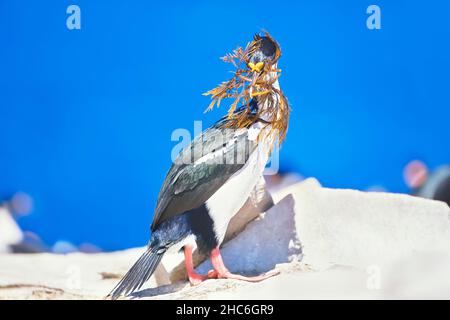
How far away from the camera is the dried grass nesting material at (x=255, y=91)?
135 inches

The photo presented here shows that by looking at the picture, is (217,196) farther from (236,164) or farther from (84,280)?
(84,280)

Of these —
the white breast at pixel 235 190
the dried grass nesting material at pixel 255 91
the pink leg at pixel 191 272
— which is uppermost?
the dried grass nesting material at pixel 255 91

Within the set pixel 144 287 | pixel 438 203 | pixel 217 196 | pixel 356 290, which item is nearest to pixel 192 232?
pixel 217 196

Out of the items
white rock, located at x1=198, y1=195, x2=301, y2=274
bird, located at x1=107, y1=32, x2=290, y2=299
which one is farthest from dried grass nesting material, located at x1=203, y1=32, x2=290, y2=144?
white rock, located at x1=198, y1=195, x2=301, y2=274

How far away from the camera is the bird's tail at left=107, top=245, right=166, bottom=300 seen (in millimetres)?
3322

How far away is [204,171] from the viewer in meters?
3.35

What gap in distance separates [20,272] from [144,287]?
642 mm

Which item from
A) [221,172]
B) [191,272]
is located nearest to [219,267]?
[191,272]

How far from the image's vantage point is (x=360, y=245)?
361cm

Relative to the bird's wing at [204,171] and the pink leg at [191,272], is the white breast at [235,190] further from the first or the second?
the pink leg at [191,272]

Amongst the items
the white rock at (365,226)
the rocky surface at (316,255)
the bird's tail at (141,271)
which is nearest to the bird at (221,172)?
the bird's tail at (141,271)

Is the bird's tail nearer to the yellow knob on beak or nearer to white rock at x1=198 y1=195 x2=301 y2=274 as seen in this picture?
white rock at x1=198 y1=195 x2=301 y2=274

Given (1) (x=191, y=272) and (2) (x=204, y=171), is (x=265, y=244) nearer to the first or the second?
(1) (x=191, y=272)

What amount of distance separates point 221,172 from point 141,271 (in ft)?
1.93
